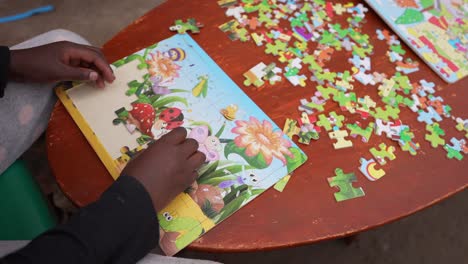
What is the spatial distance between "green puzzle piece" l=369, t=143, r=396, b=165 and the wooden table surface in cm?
1

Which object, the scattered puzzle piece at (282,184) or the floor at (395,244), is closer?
the scattered puzzle piece at (282,184)

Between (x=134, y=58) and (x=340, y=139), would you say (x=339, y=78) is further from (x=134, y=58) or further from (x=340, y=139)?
(x=134, y=58)

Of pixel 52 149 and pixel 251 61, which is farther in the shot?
pixel 251 61

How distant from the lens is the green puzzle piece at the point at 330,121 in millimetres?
848

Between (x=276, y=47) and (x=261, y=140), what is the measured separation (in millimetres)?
270

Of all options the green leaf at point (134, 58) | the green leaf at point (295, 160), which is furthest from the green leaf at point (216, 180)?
the green leaf at point (134, 58)

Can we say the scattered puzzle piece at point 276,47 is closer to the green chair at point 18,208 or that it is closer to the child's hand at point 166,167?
the child's hand at point 166,167

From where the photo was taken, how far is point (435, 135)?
0.86 meters

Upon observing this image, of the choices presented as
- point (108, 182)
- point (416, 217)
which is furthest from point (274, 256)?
point (108, 182)

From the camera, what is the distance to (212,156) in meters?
0.78

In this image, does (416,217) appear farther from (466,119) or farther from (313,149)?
(313,149)

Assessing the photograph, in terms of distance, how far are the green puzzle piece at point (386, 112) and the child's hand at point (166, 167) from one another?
0.41 meters

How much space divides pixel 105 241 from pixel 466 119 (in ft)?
2.64

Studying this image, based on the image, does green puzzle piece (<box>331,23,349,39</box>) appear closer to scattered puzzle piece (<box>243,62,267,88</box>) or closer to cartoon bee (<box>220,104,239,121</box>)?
scattered puzzle piece (<box>243,62,267,88</box>)
